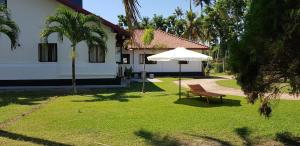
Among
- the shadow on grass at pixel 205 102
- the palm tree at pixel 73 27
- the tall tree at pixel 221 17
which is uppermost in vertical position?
the tall tree at pixel 221 17

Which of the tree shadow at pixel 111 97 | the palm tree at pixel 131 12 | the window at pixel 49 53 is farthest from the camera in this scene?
the window at pixel 49 53

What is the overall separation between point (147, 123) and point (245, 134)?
2.72 metres

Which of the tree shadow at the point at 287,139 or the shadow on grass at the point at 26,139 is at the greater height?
the shadow on grass at the point at 26,139

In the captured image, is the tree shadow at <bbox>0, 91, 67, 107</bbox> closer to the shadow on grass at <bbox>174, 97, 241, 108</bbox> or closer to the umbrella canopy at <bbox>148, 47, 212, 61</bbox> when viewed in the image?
the umbrella canopy at <bbox>148, 47, 212, 61</bbox>

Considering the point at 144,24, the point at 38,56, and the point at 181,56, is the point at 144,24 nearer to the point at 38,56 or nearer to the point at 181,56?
the point at 38,56

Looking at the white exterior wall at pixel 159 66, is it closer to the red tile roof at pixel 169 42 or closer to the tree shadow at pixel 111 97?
the red tile roof at pixel 169 42

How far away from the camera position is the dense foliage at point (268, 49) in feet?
26.9

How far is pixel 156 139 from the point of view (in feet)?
34.9

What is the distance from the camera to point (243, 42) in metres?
9.08

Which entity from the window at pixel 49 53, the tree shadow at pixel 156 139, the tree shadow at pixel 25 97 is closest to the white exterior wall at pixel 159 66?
the window at pixel 49 53

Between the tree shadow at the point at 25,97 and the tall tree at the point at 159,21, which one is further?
the tall tree at the point at 159,21

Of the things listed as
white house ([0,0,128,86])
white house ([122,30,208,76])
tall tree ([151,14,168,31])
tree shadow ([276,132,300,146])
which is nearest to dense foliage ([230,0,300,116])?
tree shadow ([276,132,300,146])

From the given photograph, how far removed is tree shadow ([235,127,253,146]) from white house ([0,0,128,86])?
1482 centimetres

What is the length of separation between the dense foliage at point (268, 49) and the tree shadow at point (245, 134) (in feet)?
3.72
